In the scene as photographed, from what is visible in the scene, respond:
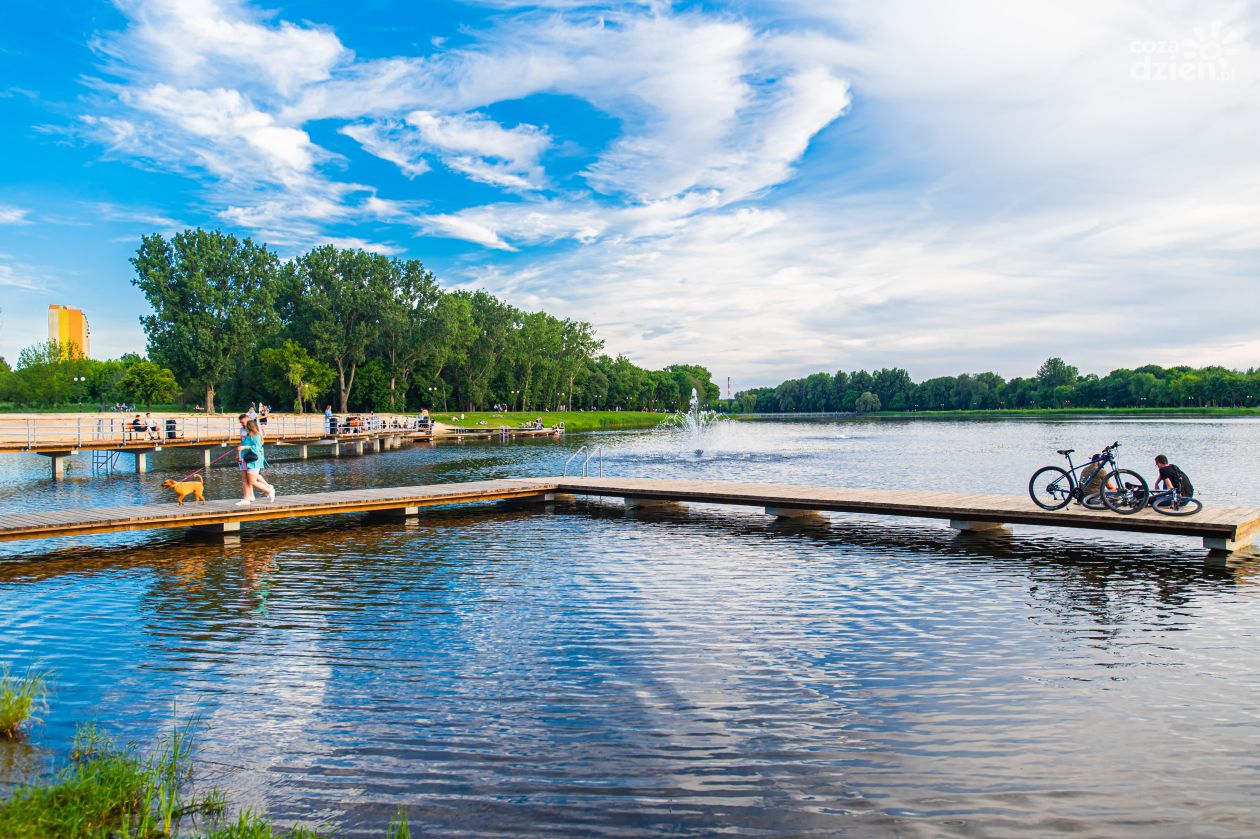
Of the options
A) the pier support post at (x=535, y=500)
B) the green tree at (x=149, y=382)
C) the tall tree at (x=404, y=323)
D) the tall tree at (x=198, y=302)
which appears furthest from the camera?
the green tree at (x=149, y=382)

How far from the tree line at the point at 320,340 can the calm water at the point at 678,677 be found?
2596 inches

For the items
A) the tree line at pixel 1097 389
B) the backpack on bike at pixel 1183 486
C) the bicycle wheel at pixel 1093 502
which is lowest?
the bicycle wheel at pixel 1093 502

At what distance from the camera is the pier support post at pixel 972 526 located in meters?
17.3

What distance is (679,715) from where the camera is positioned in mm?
7273

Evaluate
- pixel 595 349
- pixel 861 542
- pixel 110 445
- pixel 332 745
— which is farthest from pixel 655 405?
pixel 332 745

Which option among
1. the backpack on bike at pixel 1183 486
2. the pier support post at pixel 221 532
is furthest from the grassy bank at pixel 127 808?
the backpack on bike at pixel 1183 486

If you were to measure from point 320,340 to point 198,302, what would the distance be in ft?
40.5

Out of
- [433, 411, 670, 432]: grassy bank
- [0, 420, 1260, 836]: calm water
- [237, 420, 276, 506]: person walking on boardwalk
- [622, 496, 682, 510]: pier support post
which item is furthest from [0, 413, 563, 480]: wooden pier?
[622, 496, 682, 510]: pier support post

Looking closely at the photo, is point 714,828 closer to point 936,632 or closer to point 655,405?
point 936,632

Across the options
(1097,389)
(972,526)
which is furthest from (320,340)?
(1097,389)

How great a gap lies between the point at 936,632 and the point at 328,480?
96.8 feet

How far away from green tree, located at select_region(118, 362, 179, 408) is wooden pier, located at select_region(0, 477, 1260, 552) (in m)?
96.8

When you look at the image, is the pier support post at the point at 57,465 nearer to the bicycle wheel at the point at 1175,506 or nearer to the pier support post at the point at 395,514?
the pier support post at the point at 395,514

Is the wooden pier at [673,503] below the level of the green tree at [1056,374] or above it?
below
